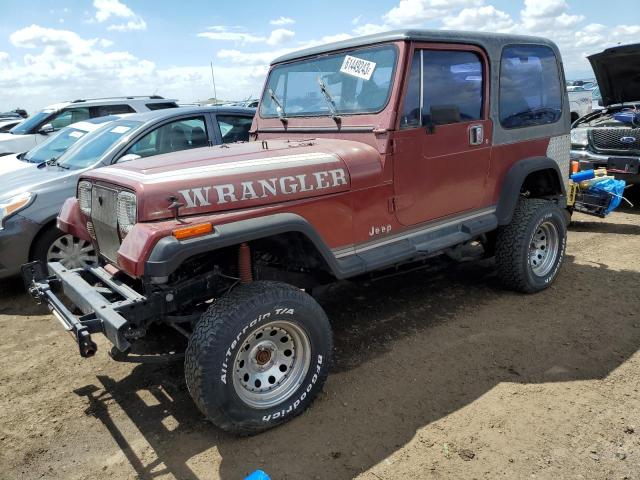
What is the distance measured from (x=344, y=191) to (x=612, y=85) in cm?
785

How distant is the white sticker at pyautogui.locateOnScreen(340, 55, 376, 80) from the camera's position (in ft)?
11.6

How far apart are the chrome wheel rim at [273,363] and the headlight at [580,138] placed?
706 cm

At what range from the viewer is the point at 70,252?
16.4 feet

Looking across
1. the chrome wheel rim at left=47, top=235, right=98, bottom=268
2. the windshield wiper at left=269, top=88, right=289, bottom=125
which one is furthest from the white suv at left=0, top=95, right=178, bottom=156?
the windshield wiper at left=269, top=88, right=289, bottom=125

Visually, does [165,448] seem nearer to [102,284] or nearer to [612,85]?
[102,284]

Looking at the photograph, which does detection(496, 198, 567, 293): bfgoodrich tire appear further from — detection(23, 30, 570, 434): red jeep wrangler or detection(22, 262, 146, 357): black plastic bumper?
detection(22, 262, 146, 357): black plastic bumper

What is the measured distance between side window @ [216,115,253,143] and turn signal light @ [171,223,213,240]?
3606 millimetres

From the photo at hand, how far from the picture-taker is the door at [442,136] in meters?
3.48

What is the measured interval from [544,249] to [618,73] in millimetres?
5493

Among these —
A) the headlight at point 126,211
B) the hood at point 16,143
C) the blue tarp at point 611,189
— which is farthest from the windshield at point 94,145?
the blue tarp at point 611,189

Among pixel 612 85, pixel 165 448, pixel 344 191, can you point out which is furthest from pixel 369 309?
pixel 612 85

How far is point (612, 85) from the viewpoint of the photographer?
881 cm

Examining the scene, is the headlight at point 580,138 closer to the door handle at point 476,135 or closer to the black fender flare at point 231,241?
the door handle at point 476,135

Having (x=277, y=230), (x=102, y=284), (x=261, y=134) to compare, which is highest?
(x=261, y=134)
